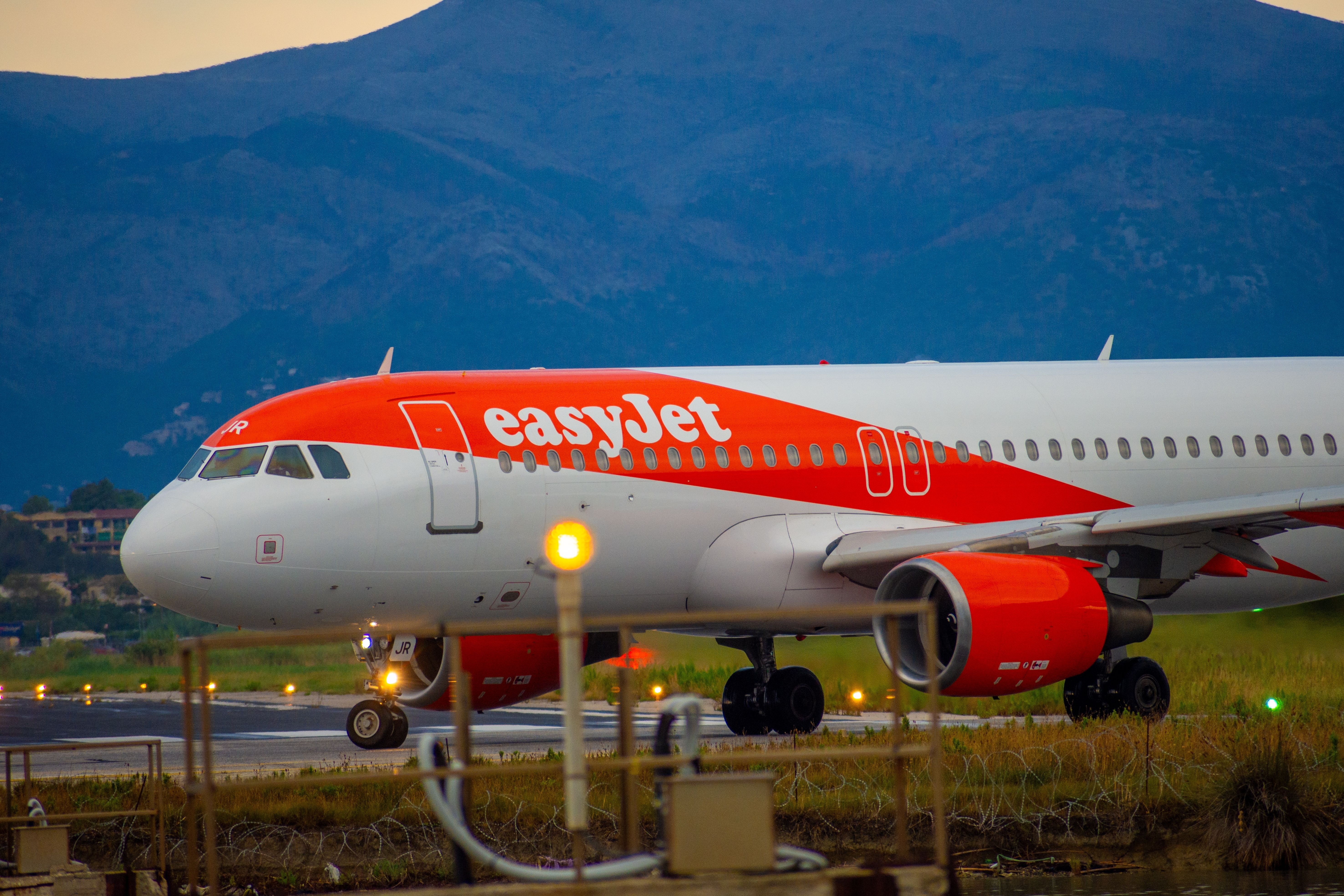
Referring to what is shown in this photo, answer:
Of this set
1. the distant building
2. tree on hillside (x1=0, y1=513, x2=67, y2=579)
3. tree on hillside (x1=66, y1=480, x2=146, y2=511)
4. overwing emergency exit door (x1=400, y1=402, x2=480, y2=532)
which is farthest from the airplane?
tree on hillside (x1=66, y1=480, x2=146, y2=511)

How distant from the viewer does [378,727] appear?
17.5 meters

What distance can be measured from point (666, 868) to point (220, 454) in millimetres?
10087

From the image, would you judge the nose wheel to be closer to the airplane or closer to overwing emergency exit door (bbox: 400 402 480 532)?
the airplane

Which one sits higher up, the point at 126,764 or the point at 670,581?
the point at 670,581

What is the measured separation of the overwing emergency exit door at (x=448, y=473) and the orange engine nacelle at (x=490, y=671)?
7.45 feet

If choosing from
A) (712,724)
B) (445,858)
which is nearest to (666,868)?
(445,858)

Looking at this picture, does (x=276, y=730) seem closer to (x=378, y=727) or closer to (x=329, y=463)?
(x=378, y=727)

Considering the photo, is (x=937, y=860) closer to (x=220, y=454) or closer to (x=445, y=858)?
(x=445, y=858)

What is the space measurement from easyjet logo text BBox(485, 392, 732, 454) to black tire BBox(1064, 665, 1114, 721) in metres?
4.65

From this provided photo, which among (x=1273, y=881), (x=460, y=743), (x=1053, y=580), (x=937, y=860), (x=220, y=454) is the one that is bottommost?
(x=1273, y=881)

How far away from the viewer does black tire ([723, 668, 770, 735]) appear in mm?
19828

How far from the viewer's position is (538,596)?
56.0ft

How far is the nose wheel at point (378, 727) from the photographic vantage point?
1742cm

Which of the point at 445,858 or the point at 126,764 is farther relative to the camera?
the point at 126,764
